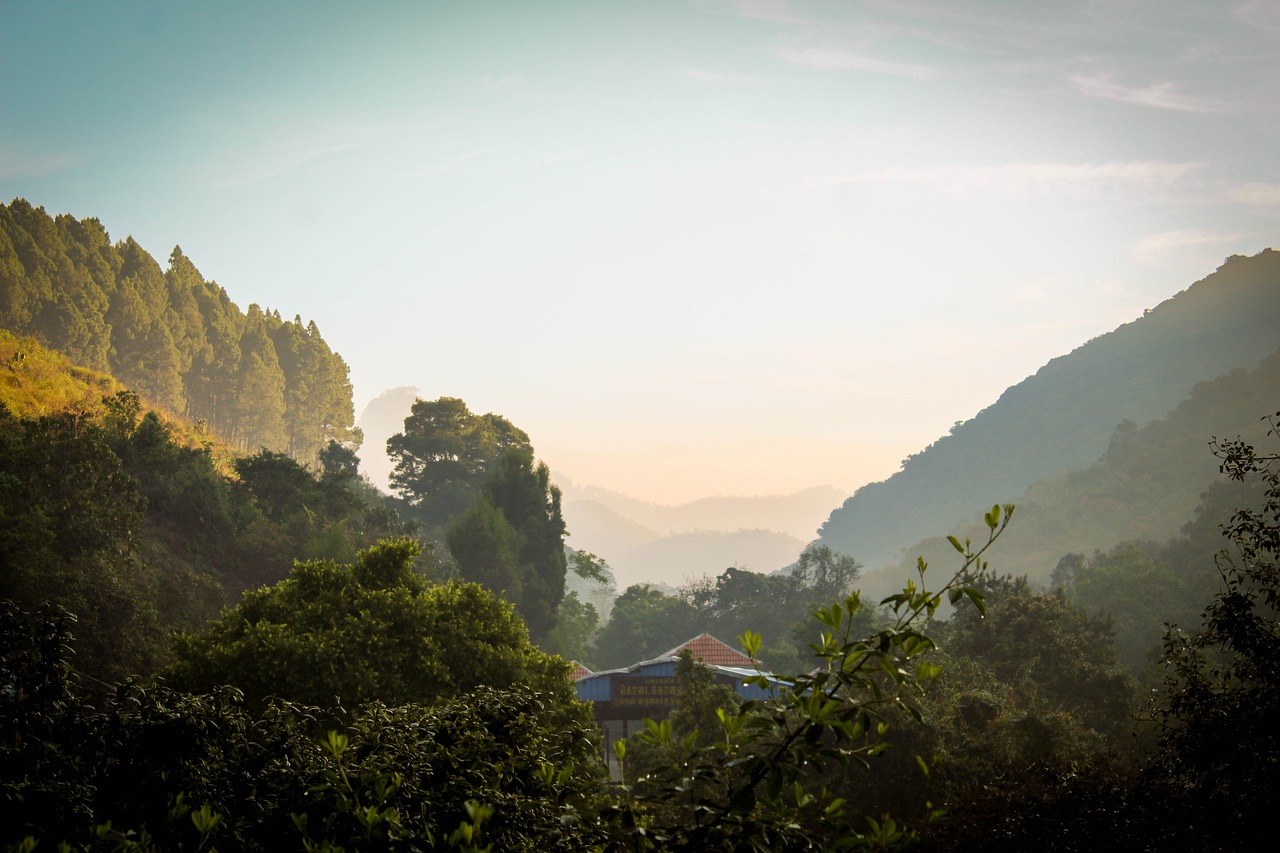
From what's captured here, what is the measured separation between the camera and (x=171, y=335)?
69000 millimetres

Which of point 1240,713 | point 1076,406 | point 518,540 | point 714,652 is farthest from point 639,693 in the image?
point 1076,406

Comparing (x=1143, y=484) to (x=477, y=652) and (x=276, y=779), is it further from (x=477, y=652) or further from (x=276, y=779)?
(x=276, y=779)

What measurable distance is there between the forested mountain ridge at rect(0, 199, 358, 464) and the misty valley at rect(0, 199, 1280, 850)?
25 centimetres

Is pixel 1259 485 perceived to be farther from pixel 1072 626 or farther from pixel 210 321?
pixel 210 321

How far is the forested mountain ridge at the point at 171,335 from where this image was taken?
57062mm

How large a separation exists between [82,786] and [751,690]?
29.6 metres

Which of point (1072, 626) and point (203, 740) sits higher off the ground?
point (203, 740)

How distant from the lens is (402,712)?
305 inches

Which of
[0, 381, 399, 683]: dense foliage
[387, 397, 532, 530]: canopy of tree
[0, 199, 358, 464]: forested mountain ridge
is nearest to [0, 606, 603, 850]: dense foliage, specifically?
[0, 381, 399, 683]: dense foliage

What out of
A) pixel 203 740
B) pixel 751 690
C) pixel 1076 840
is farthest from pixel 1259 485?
pixel 203 740

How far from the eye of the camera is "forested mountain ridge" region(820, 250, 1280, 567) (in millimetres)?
125250

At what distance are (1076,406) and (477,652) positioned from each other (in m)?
142

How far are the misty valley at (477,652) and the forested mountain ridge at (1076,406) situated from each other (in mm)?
39813

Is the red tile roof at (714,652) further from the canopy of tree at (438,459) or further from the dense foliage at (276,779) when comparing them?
the dense foliage at (276,779)
